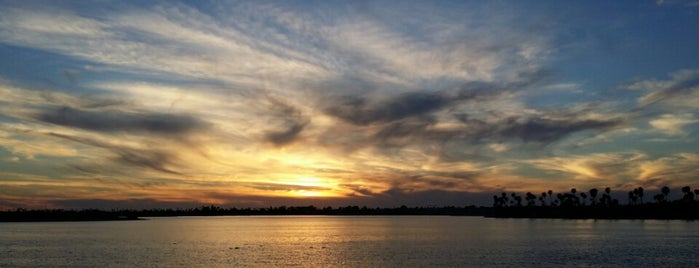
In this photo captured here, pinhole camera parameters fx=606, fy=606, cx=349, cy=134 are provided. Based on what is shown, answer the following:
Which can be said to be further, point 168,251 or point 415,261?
point 168,251

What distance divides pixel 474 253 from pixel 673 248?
104 ft

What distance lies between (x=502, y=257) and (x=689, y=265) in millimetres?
22572

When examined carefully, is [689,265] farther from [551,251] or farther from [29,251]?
[29,251]

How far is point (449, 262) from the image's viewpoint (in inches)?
3009

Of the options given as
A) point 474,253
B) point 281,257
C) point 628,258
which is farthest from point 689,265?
point 281,257

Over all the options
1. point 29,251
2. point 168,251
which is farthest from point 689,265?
point 29,251

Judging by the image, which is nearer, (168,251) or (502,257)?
(502,257)

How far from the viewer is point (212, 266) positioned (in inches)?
2928

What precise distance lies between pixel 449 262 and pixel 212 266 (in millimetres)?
29495

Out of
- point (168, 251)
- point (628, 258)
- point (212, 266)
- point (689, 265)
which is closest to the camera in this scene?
point (689, 265)

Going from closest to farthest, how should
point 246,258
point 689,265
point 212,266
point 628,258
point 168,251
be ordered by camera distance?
point 689,265 → point 212,266 → point 628,258 → point 246,258 → point 168,251

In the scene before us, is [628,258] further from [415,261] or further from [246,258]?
[246,258]

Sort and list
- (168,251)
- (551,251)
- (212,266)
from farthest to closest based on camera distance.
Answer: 1. (168,251)
2. (551,251)
3. (212,266)

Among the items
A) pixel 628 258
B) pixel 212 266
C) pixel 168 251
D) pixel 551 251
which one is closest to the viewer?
pixel 212 266
